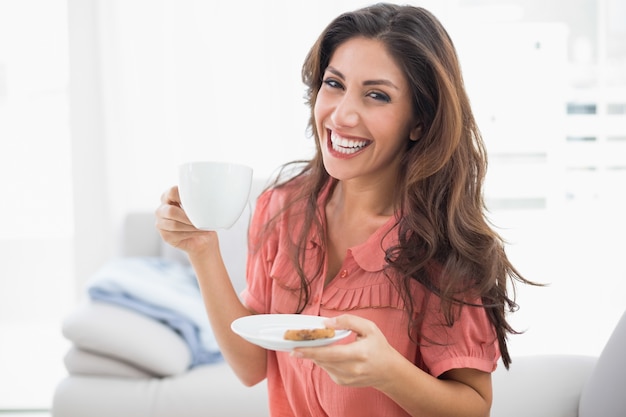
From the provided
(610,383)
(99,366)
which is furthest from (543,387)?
(99,366)

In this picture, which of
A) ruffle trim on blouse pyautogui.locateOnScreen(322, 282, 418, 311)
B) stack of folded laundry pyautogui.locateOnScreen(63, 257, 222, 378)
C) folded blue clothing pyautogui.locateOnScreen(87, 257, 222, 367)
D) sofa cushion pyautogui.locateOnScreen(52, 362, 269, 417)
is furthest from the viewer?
folded blue clothing pyautogui.locateOnScreen(87, 257, 222, 367)

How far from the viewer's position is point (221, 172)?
105cm

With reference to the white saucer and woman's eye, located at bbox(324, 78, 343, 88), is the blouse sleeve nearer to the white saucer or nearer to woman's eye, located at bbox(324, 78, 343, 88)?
the white saucer

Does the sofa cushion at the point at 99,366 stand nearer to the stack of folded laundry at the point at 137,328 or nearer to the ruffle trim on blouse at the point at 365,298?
the stack of folded laundry at the point at 137,328

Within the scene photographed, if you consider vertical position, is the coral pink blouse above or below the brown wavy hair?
below

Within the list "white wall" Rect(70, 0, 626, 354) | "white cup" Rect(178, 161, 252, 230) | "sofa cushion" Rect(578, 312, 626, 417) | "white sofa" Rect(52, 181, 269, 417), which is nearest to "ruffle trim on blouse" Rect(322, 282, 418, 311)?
"white cup" Rect(178, 161, 252, 230)

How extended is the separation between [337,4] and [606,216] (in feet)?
5.71

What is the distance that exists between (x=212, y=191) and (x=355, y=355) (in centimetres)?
34

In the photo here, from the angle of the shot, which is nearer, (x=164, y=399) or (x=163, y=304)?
(x=164, y=399)

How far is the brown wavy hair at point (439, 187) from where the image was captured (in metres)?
1.23

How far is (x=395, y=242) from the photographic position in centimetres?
133

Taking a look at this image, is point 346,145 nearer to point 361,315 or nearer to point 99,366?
point 361,315

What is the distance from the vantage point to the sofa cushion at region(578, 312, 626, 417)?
50.8 inches

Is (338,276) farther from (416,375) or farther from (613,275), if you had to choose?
(613,275)
